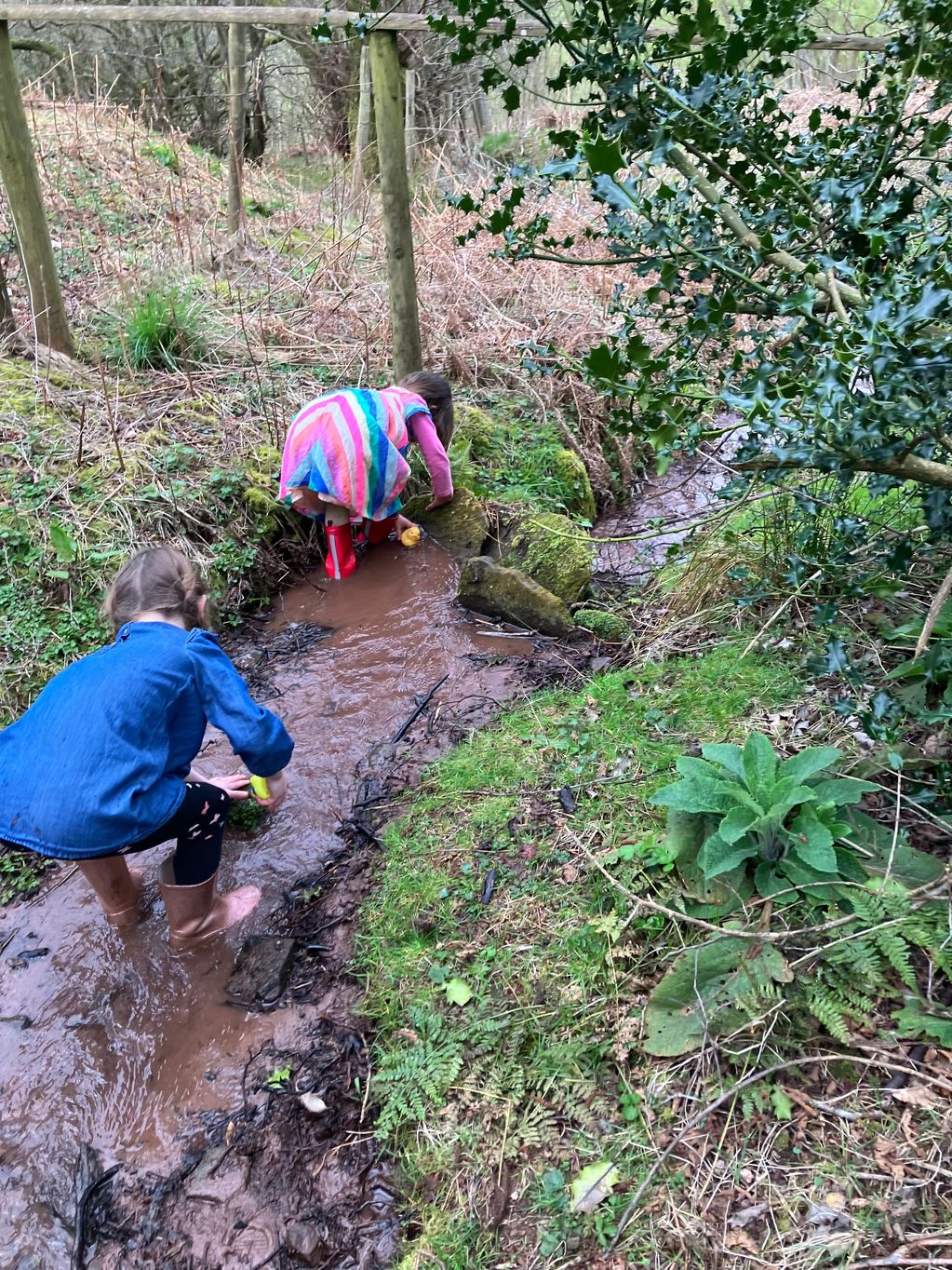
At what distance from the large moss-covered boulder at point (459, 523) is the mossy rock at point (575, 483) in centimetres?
65

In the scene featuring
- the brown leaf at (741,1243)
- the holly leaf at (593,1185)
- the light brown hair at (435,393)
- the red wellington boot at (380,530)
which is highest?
the light brown hair at (435,393)

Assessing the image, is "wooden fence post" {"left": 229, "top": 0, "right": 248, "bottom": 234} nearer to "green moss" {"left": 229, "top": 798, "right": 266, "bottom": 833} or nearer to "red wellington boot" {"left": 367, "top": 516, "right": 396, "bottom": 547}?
"red wellington boot" {"left": 367, "top": 516, "right": 396, "bottom": 547}

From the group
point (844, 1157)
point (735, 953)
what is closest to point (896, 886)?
point (735, 953)

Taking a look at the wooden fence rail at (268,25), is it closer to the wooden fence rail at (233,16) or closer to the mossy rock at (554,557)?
the wooden fence rail at (233,16)

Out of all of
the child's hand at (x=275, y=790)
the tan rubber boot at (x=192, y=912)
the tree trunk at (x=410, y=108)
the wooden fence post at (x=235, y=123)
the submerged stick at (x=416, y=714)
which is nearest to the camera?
the tan rubber boot at (x=192, y=912)

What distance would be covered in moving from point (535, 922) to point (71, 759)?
1.46 meters

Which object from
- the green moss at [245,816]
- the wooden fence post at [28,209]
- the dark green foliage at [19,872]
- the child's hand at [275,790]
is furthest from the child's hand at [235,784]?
the wooden fence post at [28,209]

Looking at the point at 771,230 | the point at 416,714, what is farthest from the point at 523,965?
the point at 771,230

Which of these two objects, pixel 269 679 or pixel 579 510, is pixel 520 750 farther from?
pixel 579 510

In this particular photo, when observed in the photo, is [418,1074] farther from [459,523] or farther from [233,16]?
[233,16]

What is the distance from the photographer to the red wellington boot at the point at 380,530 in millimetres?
4938

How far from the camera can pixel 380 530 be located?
4973 mm

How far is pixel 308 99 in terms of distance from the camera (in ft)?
35.9

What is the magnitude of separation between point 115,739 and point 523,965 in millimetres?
1367
